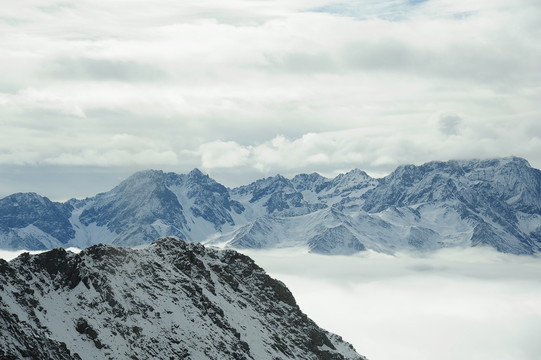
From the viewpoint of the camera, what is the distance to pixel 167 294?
190 meters

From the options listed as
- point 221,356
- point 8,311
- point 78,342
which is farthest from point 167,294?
point 8,311

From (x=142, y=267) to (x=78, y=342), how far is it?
40.7 meters

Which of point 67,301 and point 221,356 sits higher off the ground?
point 67,301

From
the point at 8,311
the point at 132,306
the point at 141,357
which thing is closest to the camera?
the point at 8,311

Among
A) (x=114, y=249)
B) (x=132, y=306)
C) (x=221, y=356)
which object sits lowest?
(x=221, y=356)

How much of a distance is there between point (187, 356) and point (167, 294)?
2139cm

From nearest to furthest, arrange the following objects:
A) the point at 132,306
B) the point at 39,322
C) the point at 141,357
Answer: the point at 39,322 < the point at 141,357 < the point at 132,306

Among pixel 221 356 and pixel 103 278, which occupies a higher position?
pixel 103 278

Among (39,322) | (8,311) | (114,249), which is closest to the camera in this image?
(8,311)

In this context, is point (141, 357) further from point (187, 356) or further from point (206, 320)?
point (206, 320)

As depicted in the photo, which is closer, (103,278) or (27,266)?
(27,266)

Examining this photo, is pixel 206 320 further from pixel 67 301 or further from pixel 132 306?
pixel 67 301

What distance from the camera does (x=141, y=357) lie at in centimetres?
16400

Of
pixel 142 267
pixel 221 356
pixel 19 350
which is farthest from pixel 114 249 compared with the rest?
pixel 19 350
